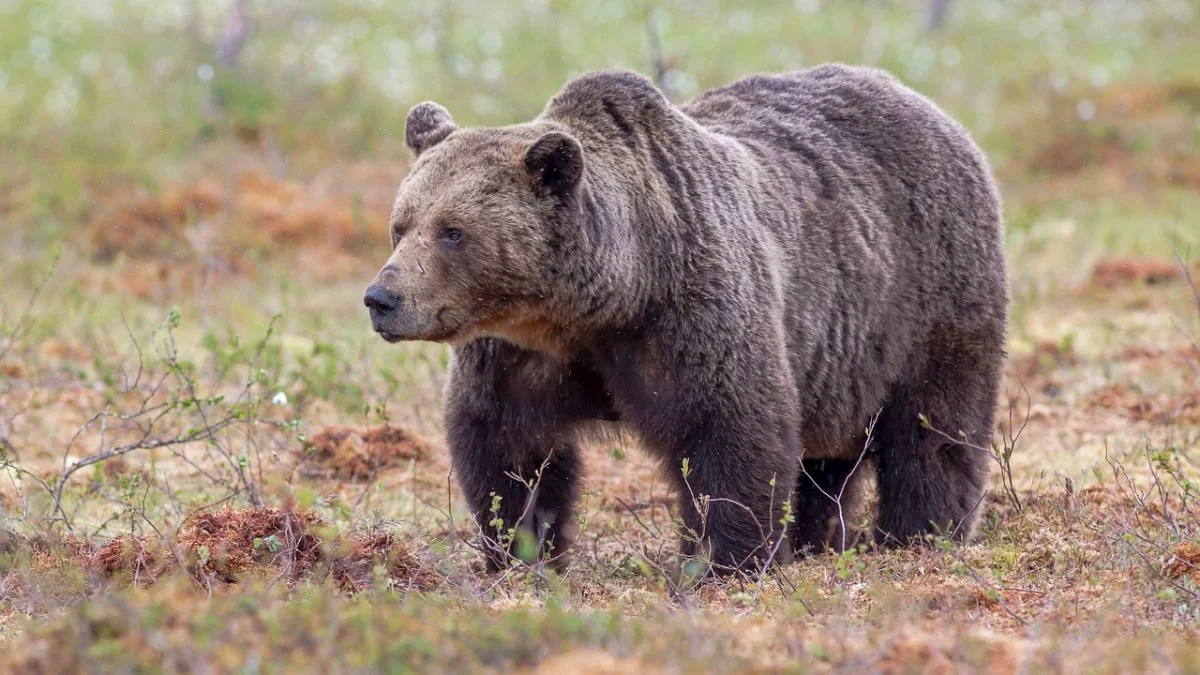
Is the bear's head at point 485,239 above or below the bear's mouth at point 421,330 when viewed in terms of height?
above

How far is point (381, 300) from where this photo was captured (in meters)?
5.47

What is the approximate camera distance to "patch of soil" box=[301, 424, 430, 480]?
8391 mm

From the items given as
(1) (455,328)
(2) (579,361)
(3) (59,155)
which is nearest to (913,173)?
(2) (579,361)

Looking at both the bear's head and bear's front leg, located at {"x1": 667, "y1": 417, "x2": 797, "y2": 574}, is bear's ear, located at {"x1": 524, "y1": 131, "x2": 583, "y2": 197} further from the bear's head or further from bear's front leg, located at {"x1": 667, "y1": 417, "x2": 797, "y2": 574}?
bear's front leg, located at {"x1": 667, "y1": 417, "x2": 797, "y2": 574}

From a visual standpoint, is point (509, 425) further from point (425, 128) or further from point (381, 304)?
point (425, 128)

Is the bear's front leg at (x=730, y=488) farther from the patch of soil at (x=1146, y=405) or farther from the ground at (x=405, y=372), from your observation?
the patch of soil at (x=1146, y=405)

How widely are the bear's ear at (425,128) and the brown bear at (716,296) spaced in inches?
0.6

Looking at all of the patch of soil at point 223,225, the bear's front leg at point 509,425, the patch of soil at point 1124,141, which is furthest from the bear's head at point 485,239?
the patch of soil at point 1124,141

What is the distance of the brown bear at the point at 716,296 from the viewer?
5758mm

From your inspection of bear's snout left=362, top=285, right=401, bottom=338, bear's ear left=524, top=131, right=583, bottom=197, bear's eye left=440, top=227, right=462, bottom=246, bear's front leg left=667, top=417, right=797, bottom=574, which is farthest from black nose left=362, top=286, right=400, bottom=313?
bear's front leg left=667, top=417, right=797, bottom=574

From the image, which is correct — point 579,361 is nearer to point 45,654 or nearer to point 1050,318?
point 45,654

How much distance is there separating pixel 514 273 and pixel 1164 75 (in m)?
16.8

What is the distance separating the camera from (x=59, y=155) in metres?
15.5

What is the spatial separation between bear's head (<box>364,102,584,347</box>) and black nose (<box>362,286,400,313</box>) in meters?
0.03
